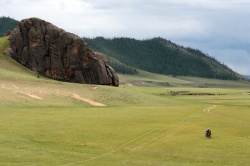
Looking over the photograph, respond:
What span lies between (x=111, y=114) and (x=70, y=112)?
347 inches

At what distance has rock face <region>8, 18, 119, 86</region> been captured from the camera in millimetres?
140875

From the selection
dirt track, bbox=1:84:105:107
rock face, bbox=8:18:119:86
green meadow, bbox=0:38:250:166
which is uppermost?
rock face, bbox=8:18:119:86

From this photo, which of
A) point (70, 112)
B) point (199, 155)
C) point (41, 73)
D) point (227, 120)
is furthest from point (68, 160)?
point (41, 73)

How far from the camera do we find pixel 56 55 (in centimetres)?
14288

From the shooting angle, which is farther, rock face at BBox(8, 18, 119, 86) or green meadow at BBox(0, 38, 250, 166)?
rock face at BBox(8, 18, 119, 86)

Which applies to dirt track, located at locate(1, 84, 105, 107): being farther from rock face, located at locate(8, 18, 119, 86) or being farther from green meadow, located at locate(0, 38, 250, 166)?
rock face, located at locate(8, 18, 119, 86)

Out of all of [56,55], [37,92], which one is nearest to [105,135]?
[37,92]

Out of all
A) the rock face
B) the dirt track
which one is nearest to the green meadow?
the dirt track

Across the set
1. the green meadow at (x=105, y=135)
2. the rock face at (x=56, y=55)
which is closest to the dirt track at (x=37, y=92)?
the green meadow at (x=105, y=135)

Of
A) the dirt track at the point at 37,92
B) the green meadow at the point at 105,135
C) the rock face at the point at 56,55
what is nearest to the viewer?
the green meadow at the point at 105,135

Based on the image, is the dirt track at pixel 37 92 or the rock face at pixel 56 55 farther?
the rock face at pixel 56 55

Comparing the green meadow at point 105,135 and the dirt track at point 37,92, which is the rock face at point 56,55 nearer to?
the dirt track at point 37,92

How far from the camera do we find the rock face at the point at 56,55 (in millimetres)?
140875

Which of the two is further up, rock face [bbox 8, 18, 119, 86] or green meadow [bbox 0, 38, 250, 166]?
rock face [bbox 8, 18, 119, 86]
